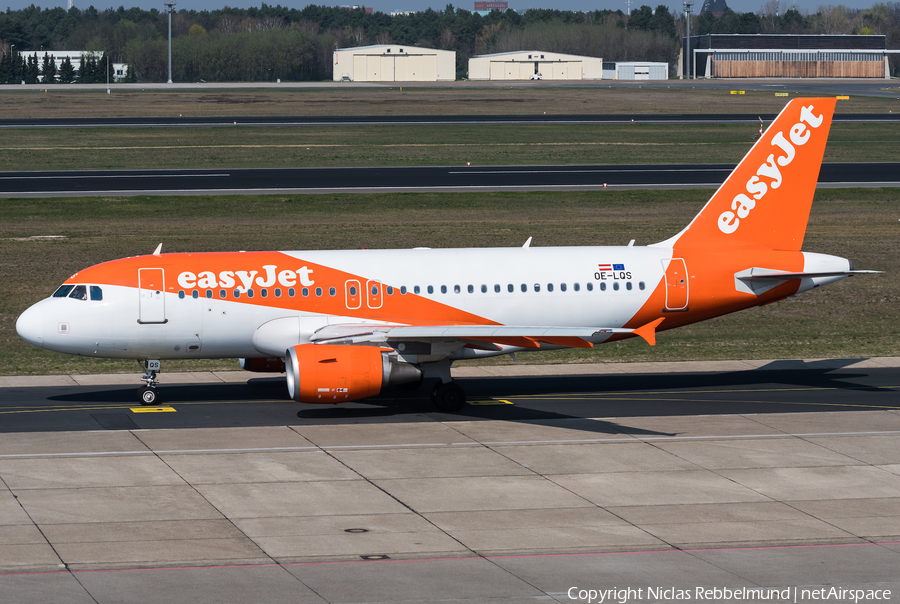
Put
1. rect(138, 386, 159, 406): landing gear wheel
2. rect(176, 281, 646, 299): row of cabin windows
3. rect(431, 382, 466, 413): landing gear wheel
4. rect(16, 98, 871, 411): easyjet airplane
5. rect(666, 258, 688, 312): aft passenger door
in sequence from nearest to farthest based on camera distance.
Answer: rect(16, 98, 871, 411): easyjet airplane < rect(176, 281, 646, 299): row of cabin windows < rect(431, 382, 466, 413): landing gear wheel < rect(138, 386, 159, 406): landing gear wheel < rect(666, 258, 688, 312): aft passenger door

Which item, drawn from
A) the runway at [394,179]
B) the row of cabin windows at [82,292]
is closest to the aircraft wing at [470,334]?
the row of cabin windows at [82,292]

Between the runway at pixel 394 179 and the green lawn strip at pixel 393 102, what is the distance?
49.9 metres

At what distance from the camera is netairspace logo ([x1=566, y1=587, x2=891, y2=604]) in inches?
683

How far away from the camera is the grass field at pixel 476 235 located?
4022 centimetres

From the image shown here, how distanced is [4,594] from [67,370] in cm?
1955

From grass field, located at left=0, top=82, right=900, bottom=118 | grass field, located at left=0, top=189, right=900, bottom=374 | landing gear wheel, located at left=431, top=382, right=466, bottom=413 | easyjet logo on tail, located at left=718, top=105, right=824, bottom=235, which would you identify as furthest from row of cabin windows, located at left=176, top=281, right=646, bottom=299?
grass field, located at left=0, top=82, right=900, bottom=118

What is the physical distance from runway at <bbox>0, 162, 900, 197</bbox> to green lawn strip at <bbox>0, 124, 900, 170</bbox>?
11.9 feet

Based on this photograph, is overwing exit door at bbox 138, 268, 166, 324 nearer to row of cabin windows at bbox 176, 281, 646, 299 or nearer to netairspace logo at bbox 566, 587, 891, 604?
row of cabin windows at bbox 176, 281, 646, 299

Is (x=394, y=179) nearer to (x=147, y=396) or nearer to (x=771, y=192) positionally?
(x=771, y=192)

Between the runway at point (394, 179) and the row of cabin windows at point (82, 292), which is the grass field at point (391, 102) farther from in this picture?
the row of cabin windows at point (82, 292)

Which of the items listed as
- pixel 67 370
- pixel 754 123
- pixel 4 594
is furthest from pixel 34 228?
pixel 754 123

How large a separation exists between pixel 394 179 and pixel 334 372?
171ft

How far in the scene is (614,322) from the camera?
3206 centimetres

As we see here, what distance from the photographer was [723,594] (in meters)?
17.6
